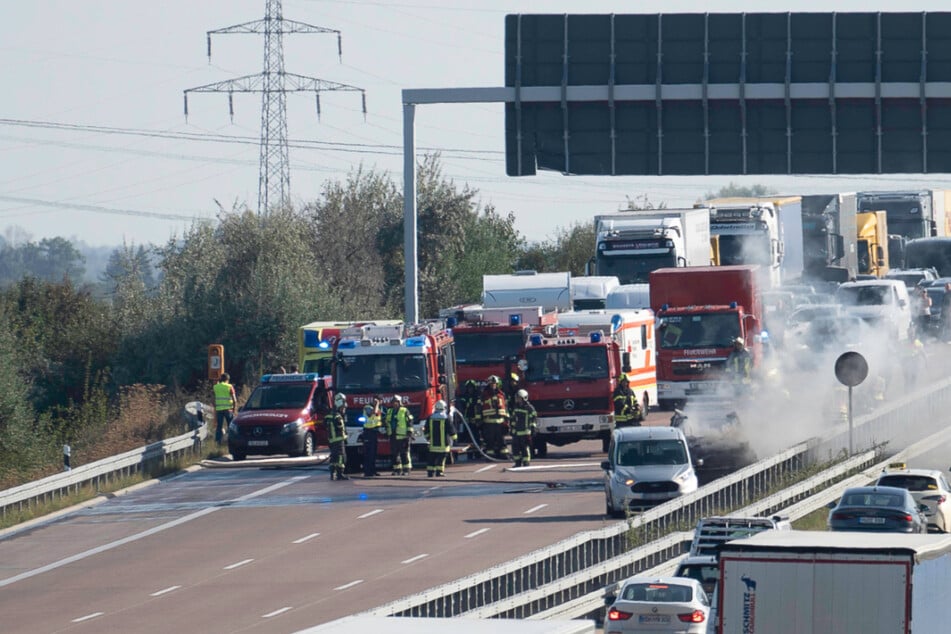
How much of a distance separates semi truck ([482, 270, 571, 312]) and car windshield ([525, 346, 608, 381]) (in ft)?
23.4

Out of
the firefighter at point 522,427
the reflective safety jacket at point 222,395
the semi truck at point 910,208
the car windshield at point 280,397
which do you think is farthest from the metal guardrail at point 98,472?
→ the semi truck at point 910,208

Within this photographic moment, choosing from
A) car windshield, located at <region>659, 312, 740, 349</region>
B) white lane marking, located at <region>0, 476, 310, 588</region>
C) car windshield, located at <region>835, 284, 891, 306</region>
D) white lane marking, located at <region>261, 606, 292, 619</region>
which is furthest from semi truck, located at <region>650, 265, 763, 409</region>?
white lane marking, located at <region>261, 606, 292, 619</region>

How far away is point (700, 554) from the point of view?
68.5ft

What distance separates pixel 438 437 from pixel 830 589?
747 inches

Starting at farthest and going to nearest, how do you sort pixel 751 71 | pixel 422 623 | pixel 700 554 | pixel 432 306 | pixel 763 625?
pixel 432 306, pixel 751 71, pixel 700 554, pixel 763 625, pixel 422 623

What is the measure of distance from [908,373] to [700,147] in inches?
322

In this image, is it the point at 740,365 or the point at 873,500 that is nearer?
the point at 873,500

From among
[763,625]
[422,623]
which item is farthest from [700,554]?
[422,623]

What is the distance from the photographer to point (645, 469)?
26844 millimetres

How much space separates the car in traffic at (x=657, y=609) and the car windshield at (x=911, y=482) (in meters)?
8.87

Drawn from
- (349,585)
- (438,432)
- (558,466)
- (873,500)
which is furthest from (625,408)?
(349,585)

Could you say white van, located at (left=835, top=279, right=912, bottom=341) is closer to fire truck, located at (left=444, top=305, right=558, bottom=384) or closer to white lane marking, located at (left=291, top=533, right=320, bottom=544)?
fire truck, located at (left=444, top=305, right=558, bottom=384)

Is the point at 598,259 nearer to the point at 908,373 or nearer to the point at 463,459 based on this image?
the point at 908,373

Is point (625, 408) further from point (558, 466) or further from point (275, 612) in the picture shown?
point (275, 612)
